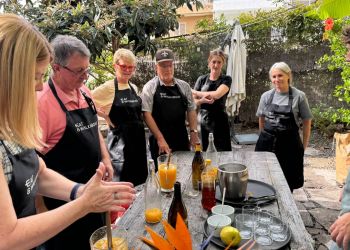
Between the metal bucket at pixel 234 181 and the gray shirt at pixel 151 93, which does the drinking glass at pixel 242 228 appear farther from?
the gray shirt at pixel 151 93

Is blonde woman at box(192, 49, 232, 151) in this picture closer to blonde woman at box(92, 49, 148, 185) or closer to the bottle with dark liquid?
blonde woman at box(92, 49, 148, 185)

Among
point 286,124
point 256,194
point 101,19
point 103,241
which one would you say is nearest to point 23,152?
point 103,241

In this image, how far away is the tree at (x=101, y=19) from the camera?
366cm

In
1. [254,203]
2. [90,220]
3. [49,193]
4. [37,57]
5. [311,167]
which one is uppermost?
[37,57]

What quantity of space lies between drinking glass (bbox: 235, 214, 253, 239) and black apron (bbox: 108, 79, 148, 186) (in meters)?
1.81

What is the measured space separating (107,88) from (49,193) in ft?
5.48

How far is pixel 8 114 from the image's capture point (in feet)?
3.92

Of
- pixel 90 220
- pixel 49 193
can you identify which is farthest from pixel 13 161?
pixel 90 220

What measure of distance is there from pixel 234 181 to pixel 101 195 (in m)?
0.95

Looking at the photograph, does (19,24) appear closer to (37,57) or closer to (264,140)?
(37,57)

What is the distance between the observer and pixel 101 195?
51.1 inches

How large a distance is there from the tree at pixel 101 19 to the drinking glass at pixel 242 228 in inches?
108

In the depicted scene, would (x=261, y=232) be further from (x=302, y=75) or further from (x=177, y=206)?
(x=302, y=75)

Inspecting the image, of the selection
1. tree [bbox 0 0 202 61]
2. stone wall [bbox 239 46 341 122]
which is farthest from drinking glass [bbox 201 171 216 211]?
stone wall [bbox 239 46 341 122]
